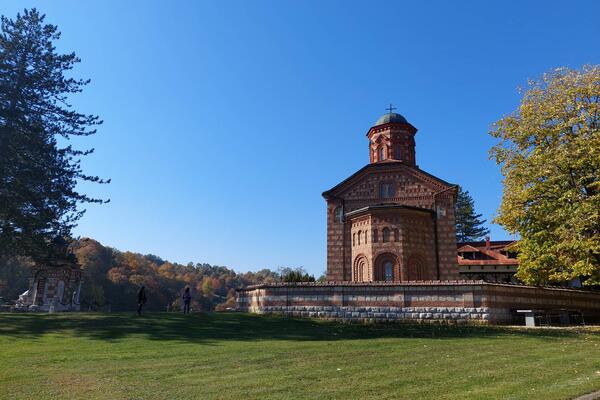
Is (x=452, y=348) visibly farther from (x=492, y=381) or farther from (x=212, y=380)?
(x=212, y=380)

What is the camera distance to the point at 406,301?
1878 centimetres

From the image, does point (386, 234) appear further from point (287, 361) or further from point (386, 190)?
point (287, 361)

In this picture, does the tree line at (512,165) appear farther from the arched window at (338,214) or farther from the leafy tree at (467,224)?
the leafy tree at (467,224)

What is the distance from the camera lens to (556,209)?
18.4m

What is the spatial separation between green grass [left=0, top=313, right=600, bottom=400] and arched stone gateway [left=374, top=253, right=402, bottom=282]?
11.3 metres

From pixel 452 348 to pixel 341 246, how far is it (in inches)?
781

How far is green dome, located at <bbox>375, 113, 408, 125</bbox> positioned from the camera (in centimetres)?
3667

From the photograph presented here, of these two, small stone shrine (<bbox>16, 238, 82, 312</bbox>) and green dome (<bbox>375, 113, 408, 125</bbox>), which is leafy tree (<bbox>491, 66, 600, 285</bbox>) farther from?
small stone shrine (<bbox>16, 238, 82, 312</bbox>)

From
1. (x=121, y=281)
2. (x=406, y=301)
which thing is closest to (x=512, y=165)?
(x=406, y=301)

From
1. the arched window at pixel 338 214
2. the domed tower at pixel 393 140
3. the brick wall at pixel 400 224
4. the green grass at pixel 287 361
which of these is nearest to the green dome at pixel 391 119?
the domed tower at pixel 393 140

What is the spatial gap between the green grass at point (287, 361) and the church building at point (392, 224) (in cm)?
1195

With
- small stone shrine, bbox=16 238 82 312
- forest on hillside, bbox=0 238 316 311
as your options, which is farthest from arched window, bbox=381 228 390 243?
forest on hillside, bbox=0 238 316 311

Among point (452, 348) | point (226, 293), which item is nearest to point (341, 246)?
point (452, 348)

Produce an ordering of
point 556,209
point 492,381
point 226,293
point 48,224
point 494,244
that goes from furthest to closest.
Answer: point 226,293, point 494,244, point 48,224, point 556,209, point 492,381
